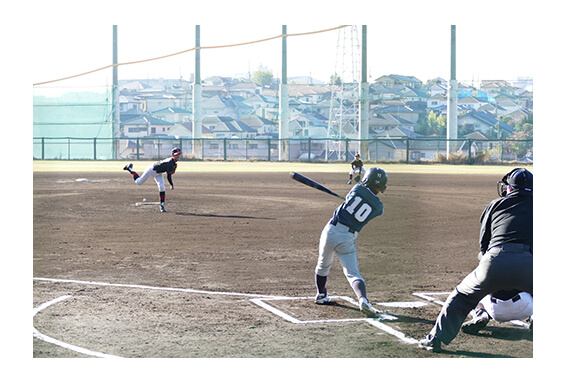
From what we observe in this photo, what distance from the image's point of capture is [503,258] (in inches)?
192

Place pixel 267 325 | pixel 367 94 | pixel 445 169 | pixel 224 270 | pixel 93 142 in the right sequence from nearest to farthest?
pixel 267 325 < pixel 224 270 < pixel 367 94 < pixel 445 169 < pixel 93 142

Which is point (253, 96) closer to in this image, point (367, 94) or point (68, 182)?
point (68, 182)

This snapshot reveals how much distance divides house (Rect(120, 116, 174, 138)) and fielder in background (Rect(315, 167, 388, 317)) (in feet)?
68.6

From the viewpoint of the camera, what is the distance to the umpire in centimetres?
489

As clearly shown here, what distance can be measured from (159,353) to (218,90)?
99.6 ft

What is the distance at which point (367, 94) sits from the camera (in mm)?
16406

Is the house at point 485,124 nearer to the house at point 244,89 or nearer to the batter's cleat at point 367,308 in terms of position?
the batter's cleat at point 367,308

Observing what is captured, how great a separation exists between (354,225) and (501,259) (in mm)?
1675

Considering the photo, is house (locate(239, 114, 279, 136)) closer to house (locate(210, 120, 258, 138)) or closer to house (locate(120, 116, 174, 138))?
house (locate(210, 120, 258, 138))

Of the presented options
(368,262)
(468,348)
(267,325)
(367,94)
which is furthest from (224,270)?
(367,94)

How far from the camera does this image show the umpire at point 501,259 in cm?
489

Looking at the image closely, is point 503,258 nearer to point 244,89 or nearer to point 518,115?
point 518,115

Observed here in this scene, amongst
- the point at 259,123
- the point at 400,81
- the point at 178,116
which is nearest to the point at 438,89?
the point at 400,81

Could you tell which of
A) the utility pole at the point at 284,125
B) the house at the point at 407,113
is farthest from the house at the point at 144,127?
the house at the point at 407,113
